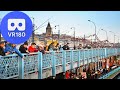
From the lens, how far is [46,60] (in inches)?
174

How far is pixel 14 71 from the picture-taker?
13.5 feet

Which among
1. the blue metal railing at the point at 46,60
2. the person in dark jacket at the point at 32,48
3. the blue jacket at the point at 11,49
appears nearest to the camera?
the blue metal railing at the point at 46,60

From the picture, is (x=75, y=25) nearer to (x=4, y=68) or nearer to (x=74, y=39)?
(x=74, y=39)

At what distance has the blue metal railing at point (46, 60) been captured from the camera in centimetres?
405

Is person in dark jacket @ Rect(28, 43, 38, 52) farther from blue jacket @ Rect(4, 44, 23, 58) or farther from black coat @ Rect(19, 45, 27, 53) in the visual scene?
blue jacket @ Rect(4, 44, 23, 58)

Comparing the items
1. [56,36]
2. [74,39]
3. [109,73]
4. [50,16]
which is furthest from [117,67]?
[50,16]

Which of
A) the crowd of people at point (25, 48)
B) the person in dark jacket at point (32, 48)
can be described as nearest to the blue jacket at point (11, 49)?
the crowd of people at point (25, 48)

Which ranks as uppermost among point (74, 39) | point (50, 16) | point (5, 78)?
point (50, 16)

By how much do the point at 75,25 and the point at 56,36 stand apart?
38 cm

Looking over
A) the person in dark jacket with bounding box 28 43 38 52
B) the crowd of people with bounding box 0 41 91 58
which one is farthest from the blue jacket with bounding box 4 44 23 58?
the person in dark jacket with bounding box 28 43 38 52

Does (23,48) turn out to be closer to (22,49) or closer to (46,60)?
(22,49)

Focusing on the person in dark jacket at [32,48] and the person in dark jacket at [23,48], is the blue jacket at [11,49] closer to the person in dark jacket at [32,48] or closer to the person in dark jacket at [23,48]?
the person in dark jacket at [23,48]

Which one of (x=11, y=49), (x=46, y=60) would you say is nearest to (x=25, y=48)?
(x=11, y=49)
